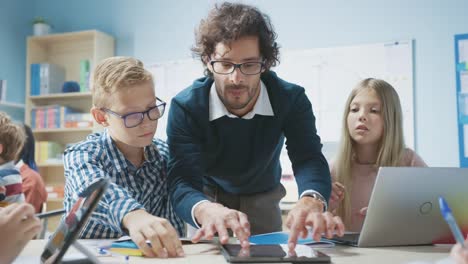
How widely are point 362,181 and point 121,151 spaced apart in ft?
3.16

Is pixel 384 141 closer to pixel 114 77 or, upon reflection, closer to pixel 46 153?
pixel 114 77

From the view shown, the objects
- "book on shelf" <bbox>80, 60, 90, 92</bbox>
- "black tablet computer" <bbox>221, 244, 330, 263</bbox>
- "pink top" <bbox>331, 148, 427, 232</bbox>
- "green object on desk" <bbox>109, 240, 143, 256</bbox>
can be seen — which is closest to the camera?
"black tablet computer" <bbox>221, 244, 330, 263</bbox>

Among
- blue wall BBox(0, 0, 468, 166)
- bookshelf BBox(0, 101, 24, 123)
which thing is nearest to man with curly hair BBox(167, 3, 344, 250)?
blue wall BBox(0, 0, 468, 166)

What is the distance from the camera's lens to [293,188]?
12.5 feet

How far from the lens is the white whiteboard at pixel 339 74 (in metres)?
3.59

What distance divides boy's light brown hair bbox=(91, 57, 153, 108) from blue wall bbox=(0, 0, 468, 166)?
1964 millimetres

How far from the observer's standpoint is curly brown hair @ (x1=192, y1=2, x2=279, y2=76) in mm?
1429

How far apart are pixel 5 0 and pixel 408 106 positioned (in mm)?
3773

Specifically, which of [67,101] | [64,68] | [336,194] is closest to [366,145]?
[336,194]

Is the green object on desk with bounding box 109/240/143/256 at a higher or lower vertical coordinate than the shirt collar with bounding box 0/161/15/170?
lower

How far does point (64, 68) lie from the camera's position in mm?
4777

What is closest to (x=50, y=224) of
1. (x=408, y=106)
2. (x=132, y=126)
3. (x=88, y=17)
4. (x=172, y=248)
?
(x=88, y=17)

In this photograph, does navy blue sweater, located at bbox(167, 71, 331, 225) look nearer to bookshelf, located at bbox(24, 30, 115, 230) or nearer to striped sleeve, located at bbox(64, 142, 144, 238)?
striped sleeve, located at bbox(64, 142, 144, 238)

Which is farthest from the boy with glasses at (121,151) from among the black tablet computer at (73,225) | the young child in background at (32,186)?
the young child in background at (32,186)
